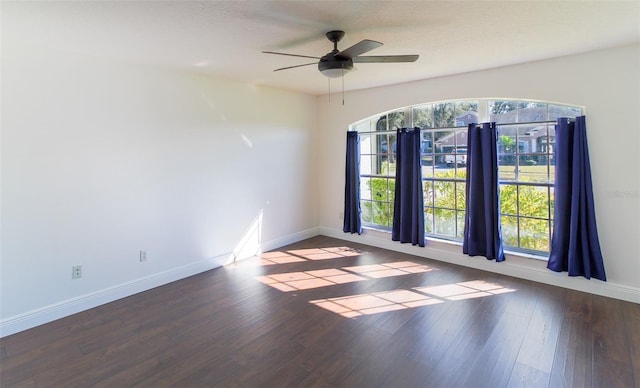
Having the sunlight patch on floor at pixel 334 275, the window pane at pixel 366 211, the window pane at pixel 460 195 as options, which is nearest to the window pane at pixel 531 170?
the window pane at pixel 460 195

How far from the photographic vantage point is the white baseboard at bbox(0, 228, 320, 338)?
296 centimetres

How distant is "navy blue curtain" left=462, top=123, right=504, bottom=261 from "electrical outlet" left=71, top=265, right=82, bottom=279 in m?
4.49

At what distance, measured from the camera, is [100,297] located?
3.47 meters

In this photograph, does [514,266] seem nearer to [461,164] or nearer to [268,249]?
[461,164]

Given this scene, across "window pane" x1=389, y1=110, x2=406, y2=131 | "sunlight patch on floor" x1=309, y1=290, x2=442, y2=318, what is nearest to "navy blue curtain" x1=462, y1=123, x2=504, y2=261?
"window pane" x1=389, y1=110, x2=406, y2=131

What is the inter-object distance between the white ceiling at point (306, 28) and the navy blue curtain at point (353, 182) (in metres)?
2.04

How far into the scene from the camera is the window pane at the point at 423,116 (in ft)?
15.7

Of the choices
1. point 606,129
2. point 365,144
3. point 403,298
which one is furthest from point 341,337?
point 365,144

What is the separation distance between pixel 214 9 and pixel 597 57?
3769mm

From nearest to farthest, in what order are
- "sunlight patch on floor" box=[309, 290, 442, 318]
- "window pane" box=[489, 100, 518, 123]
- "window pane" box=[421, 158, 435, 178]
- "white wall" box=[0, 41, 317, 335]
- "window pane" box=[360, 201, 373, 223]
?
"white wall" box=[0, 41, 317, 335]
"sunlight patch on floor" box=[309, 290, 442, 318]
"window pane" box=[489, 100, 518, 123]
"window pane" box=[421, 158, 435, 178]
"window pane" box=[360, 201, 373, 223]

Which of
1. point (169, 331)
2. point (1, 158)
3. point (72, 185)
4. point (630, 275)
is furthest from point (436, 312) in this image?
point (1, 158)

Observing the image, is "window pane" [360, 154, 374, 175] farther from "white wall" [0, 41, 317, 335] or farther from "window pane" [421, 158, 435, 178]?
"white wall" [0, 41, 317, 335]

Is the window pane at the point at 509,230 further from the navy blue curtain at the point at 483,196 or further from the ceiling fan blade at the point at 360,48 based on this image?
the ceiling fan blade at the point at 360,48

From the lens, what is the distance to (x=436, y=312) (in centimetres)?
322
